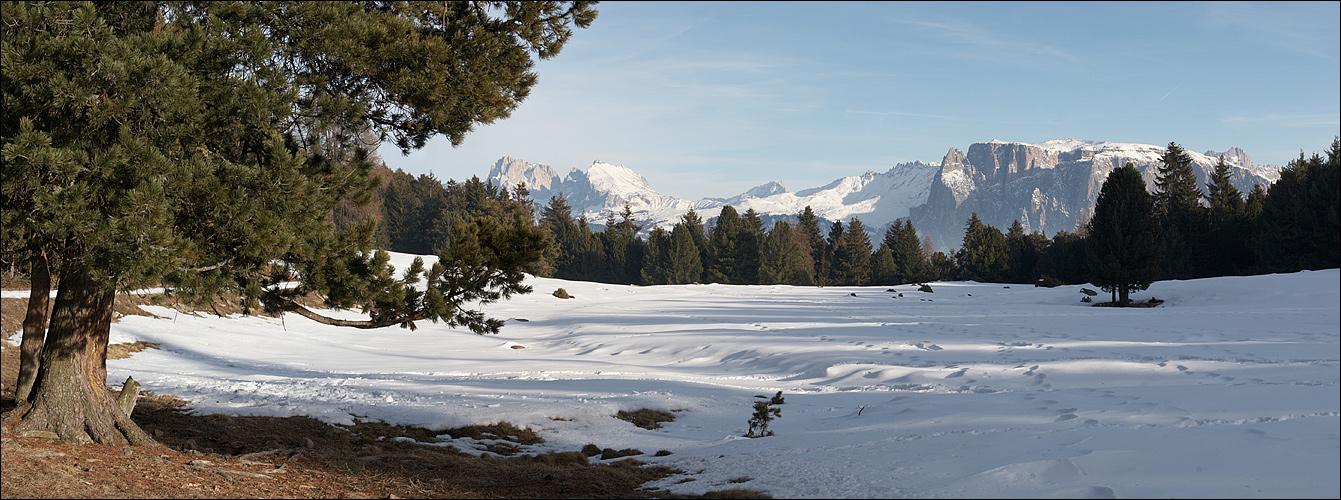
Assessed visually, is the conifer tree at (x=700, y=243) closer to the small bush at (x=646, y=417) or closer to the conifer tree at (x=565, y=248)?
the conifer tree at (x=565, y=248)

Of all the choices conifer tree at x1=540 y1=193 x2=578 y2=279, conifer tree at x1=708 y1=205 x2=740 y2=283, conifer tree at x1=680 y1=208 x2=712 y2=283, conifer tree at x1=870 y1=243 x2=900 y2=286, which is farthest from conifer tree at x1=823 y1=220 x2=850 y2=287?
conifer tree at x1=540 y1=193 x2=578 y2=279

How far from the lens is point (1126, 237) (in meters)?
26.6

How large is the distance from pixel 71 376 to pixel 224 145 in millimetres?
2413

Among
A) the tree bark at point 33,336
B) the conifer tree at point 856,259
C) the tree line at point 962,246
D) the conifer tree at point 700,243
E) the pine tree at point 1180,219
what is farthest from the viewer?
the conifer tree at point 856,259

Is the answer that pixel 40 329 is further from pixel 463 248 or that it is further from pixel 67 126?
pixel 463 248

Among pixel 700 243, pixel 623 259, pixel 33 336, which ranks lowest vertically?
pixel 33 336

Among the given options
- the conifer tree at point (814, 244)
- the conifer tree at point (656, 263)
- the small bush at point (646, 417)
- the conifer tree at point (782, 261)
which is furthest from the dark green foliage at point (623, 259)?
the small bush at point (646, 417)

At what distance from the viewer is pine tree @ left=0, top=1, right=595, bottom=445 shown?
13.9ft

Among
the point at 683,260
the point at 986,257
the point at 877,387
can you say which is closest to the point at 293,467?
the point at 877,387

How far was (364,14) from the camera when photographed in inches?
211

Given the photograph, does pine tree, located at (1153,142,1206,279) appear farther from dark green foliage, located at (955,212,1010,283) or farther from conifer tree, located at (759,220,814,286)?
conifer tree, located at (759,220,814,286)

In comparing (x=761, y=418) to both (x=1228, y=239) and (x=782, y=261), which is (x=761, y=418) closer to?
(x=1228, y=239)

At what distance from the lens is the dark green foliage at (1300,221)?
2465cm

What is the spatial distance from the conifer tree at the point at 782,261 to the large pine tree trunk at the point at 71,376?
53344 millimetres
